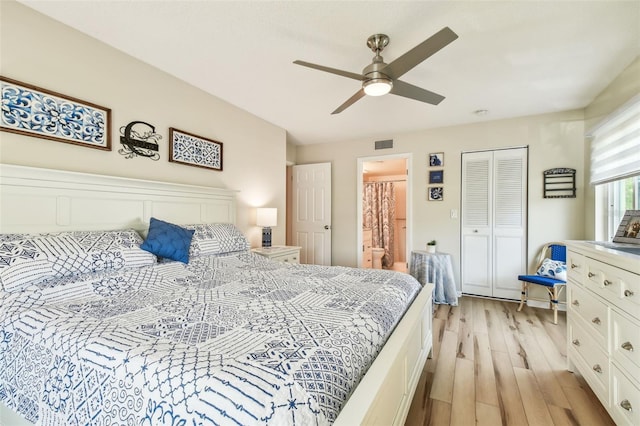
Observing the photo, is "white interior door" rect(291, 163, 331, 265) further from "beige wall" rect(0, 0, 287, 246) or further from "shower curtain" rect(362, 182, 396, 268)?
"shower curtain" rect(362, 182, 396, 268)

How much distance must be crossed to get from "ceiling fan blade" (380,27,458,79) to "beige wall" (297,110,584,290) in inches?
96.6

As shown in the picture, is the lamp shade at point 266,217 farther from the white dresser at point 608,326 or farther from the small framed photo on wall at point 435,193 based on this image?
the white dresser at point 608,326

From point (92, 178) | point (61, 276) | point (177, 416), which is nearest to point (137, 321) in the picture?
point (177, 416)

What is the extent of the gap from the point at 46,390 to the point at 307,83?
106 inches

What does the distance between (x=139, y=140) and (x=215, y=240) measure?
41.7 inches

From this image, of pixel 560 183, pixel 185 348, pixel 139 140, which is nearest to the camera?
pixel 185 348

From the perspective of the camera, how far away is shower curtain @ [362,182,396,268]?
21.1ft

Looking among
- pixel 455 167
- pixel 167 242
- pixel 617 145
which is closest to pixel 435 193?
pixel 455 167

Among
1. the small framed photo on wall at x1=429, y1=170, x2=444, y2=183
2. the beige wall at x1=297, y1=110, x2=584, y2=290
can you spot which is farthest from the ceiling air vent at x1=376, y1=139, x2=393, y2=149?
the small framed photo on wall at x1=429, y1=170, x2=444, y2=183

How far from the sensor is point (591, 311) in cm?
175

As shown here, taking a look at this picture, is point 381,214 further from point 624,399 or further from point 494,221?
point 624,399

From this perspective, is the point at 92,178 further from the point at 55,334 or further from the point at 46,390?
the point at 46,390

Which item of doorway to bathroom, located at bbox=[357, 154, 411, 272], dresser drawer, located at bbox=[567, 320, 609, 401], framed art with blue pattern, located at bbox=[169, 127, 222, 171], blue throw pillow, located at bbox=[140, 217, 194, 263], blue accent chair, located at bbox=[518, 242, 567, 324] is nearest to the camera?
dresser drawer, located at bbox=[567, 320, 609, 401]

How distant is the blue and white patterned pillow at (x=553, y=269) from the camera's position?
3121 millimetres
